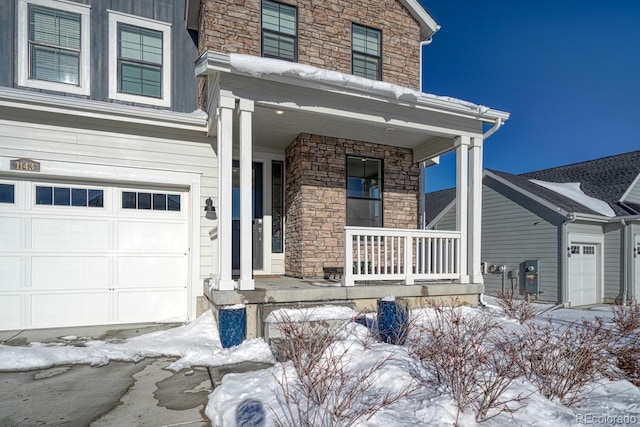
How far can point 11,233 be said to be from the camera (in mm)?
5168

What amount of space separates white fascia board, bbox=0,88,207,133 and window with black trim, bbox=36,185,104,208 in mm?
1144

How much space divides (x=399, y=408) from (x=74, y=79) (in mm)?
6581

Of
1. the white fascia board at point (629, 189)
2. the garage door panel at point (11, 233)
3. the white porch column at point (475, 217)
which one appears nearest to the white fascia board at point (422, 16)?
the white porch column at point (475, 217)

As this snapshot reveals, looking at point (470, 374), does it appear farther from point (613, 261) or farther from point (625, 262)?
point (613, 261)

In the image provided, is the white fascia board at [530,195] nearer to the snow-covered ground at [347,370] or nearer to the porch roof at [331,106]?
the porch roof at [331,106]

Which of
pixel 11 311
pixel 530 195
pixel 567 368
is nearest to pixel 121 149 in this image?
pixel 11 311

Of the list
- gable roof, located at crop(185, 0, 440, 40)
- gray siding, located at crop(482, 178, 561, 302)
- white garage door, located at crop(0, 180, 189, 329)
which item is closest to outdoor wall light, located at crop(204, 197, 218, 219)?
white garage door, located at crop(0, 180, 189, 329)

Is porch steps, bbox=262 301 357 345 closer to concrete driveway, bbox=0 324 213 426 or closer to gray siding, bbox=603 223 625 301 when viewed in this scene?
concrete driveway, bbox=0 324 213 426

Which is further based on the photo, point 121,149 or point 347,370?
point 121,149

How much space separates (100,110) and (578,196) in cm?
1314

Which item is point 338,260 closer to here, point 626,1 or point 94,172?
point 94,172

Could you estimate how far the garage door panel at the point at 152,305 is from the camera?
18.5ft

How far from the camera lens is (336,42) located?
6746mm

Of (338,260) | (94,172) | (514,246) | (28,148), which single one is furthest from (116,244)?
(514,246)
